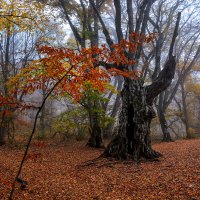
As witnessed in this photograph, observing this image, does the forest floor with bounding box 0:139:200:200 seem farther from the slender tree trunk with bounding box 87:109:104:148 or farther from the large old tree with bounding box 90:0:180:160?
the slender tree trunk with bounding box 87:109:104:148

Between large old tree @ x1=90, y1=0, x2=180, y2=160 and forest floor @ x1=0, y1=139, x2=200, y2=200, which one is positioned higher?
large old tree @ x1=90, y1=0, x2=180, y2=160

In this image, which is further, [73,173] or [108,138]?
[108,138]

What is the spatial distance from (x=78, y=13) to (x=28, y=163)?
8027mm

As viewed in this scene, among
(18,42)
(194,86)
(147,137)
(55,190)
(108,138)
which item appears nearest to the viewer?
(55,190)

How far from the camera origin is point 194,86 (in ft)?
68.4

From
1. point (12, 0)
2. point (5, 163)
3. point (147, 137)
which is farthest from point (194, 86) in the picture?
point (5, 163)

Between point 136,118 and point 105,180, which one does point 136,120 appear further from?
point 105,180

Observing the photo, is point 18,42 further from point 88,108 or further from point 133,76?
point 133,76

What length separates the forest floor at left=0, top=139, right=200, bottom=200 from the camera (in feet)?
14.9

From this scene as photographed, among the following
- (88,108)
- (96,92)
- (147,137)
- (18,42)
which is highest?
(18,42)

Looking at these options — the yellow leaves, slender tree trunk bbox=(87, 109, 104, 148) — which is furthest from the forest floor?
the yellow leaves

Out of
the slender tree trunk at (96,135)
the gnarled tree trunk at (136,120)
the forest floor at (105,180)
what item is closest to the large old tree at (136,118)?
the gnarled tree trunk at (136,120)

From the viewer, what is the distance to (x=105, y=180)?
18.6 feet

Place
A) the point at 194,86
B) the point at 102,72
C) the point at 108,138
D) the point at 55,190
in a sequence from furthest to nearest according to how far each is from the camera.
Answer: the point at 194,86
the point at 108,138
the point at 102,72
the point at 55,190
